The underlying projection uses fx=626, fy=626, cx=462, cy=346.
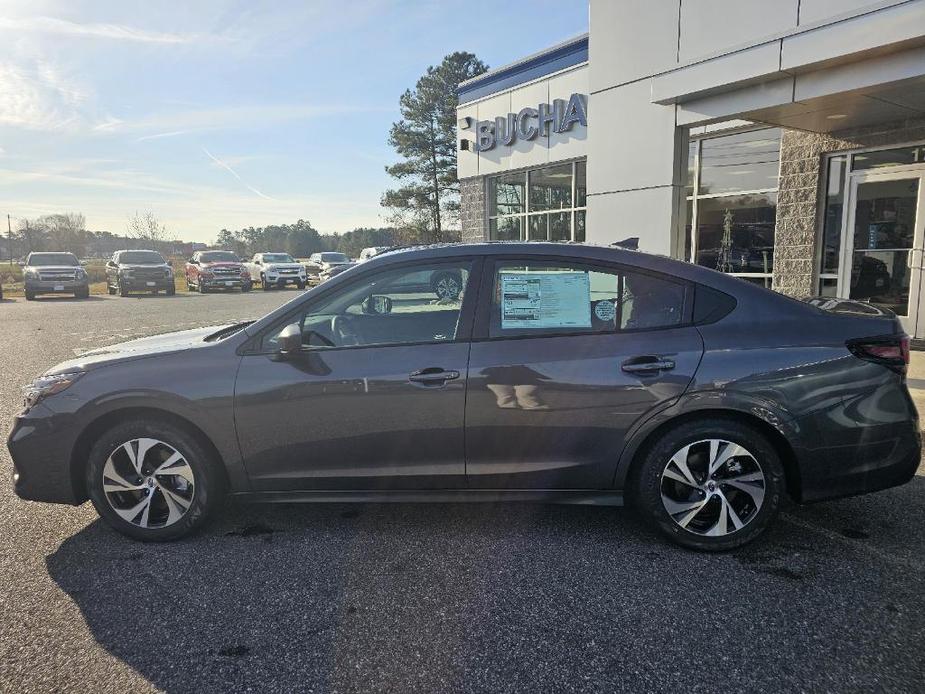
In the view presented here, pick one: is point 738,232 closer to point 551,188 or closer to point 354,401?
point 551,188

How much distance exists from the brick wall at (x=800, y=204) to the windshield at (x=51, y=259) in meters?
25.4

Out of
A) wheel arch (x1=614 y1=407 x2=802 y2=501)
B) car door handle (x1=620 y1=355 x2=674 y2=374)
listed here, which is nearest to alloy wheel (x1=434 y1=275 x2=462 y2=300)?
car door handle (x1=620 y1=355 x2=674 y2=374)

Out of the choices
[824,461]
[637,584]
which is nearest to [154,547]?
[637,584]

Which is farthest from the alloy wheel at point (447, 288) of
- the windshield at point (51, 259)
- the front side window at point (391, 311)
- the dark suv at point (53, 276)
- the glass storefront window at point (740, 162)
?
the windshield at point (51, 259)

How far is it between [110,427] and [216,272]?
2540cm

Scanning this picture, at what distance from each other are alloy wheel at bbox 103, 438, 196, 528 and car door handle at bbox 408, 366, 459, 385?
4.45ft

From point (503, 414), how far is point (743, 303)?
139 cm

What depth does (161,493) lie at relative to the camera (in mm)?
3455

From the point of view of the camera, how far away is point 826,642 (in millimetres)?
2533

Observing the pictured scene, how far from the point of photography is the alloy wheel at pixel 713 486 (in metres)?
3.21

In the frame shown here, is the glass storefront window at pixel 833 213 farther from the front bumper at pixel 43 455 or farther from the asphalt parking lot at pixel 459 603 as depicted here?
the front bumper at pixel 43 455

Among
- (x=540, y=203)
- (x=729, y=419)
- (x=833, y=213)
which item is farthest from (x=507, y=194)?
(x=729, y=419)

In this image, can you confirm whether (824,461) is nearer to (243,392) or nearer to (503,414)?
(503,414)

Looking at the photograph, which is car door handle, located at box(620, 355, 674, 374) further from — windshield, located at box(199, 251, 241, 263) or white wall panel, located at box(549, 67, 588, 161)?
windshield, located at box(199, 251, 241, 263)
